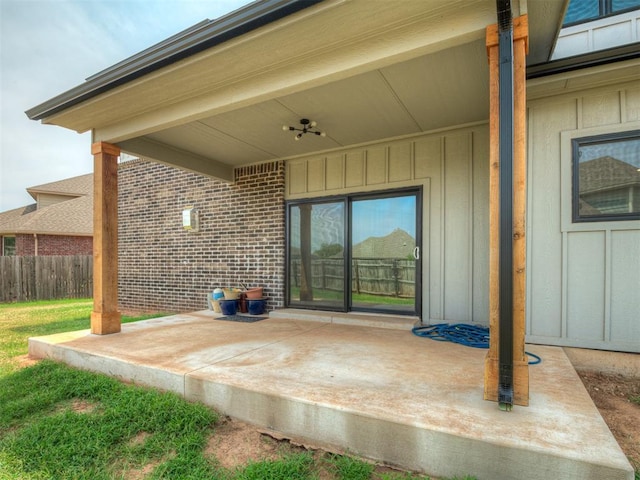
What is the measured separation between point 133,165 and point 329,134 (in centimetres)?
553

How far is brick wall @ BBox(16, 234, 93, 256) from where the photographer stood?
14078 mm

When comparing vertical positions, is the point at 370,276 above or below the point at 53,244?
below

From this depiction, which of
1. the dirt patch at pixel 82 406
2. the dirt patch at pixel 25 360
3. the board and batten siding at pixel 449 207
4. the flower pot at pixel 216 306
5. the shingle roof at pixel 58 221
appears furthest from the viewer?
the shingle roof at pixel 58 221

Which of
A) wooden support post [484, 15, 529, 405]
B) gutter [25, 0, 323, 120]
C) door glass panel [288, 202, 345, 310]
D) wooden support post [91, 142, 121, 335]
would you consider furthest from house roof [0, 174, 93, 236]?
wooden support post [484, 15, 529, 405]

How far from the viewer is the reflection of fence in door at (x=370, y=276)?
471 centimetres

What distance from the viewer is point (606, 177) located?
3123 millimetres

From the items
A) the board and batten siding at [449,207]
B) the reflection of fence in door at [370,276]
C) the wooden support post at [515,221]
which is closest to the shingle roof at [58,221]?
the reflection of fence in door at [370,276]

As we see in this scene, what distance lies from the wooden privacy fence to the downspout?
1329 centimetres

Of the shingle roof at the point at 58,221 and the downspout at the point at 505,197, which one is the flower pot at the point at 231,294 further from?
the shingle roof at the point at 58,221

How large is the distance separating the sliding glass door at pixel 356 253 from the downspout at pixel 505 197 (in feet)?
8.28

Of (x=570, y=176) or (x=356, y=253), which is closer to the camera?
(x=570, y=176)

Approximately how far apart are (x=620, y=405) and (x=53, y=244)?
1832 cm

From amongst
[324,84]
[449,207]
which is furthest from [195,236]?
[449,207]

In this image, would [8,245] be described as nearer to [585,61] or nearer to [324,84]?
[324,84]
